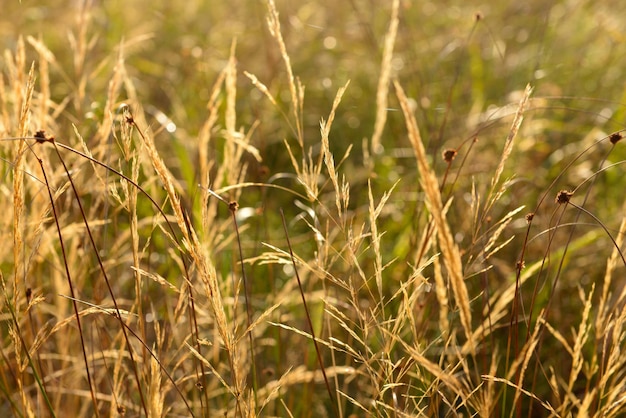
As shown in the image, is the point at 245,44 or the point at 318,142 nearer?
the point at 318,142

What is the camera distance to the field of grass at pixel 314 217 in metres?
1.16

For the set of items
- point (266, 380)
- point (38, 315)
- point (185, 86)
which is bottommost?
point (266, 380)

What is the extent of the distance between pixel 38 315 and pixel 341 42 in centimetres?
256

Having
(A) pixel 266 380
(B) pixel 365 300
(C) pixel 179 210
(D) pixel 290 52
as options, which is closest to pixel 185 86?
(D) pixel 290 52

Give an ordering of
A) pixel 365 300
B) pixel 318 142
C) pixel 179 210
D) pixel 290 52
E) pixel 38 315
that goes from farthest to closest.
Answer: pixel 290 52 → pixel 318 142 → pixel 365 300 → pixel 38 315 → pixel 179 210

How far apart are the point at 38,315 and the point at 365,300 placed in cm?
95

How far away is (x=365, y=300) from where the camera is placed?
2291mm

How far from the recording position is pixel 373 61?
11.9ft

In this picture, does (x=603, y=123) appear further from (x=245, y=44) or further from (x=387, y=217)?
(x=245, y=44)

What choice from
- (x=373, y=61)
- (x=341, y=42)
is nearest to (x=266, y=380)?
(x=373, y=61)

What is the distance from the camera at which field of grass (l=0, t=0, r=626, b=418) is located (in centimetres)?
116

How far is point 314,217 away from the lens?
132 centimetres

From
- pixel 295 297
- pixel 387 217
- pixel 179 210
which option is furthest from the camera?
pixel 387 217

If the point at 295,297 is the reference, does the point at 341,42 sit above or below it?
above
